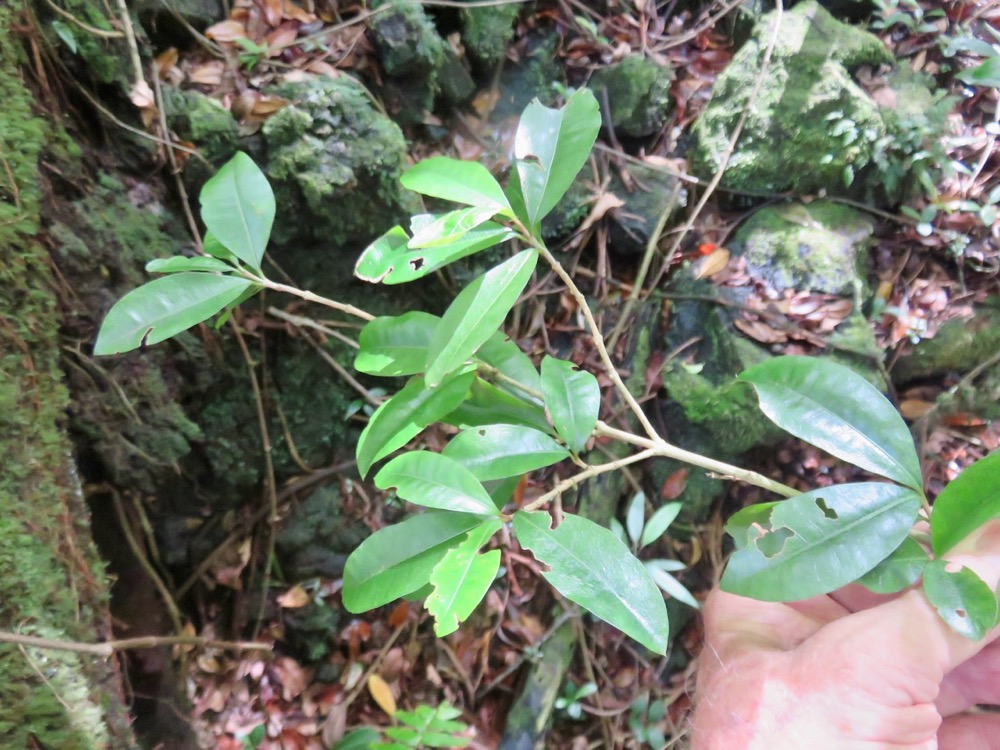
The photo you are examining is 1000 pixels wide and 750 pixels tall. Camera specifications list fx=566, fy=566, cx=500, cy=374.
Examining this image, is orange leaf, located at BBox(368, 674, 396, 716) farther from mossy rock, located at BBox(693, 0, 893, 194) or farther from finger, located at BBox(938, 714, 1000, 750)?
mossy rock, located at BBox(693, 0, 893, 194)

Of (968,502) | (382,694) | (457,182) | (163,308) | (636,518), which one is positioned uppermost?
(457,182)

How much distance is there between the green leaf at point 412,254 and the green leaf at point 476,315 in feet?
0.16

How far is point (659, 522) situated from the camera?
1.67 meters

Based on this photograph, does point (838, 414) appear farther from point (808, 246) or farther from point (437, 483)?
point (808, 246)

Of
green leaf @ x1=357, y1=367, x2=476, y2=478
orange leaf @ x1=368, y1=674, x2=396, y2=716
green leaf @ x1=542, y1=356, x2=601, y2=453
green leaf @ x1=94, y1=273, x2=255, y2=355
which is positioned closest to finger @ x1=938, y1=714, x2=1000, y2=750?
green leaf @ x1=542, y1=356, x2=601, y2=453

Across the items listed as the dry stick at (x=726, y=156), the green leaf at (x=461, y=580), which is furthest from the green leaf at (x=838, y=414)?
the dry stick at (x=726, y=156)

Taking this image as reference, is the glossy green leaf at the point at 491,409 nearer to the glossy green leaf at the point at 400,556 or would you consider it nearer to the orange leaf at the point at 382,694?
the glossy green leaf at the point at 400,556

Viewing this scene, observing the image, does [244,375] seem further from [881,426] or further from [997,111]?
[997,111]

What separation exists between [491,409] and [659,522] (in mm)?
907

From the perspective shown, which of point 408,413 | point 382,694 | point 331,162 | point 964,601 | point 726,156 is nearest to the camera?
point 964,601

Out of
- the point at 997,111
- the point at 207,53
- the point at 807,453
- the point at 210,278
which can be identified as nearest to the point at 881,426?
the point at 210,278

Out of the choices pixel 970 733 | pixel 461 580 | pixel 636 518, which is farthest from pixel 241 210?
pixel 970 733

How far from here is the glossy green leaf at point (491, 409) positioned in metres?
0.98

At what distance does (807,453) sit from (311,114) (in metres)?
1.79
